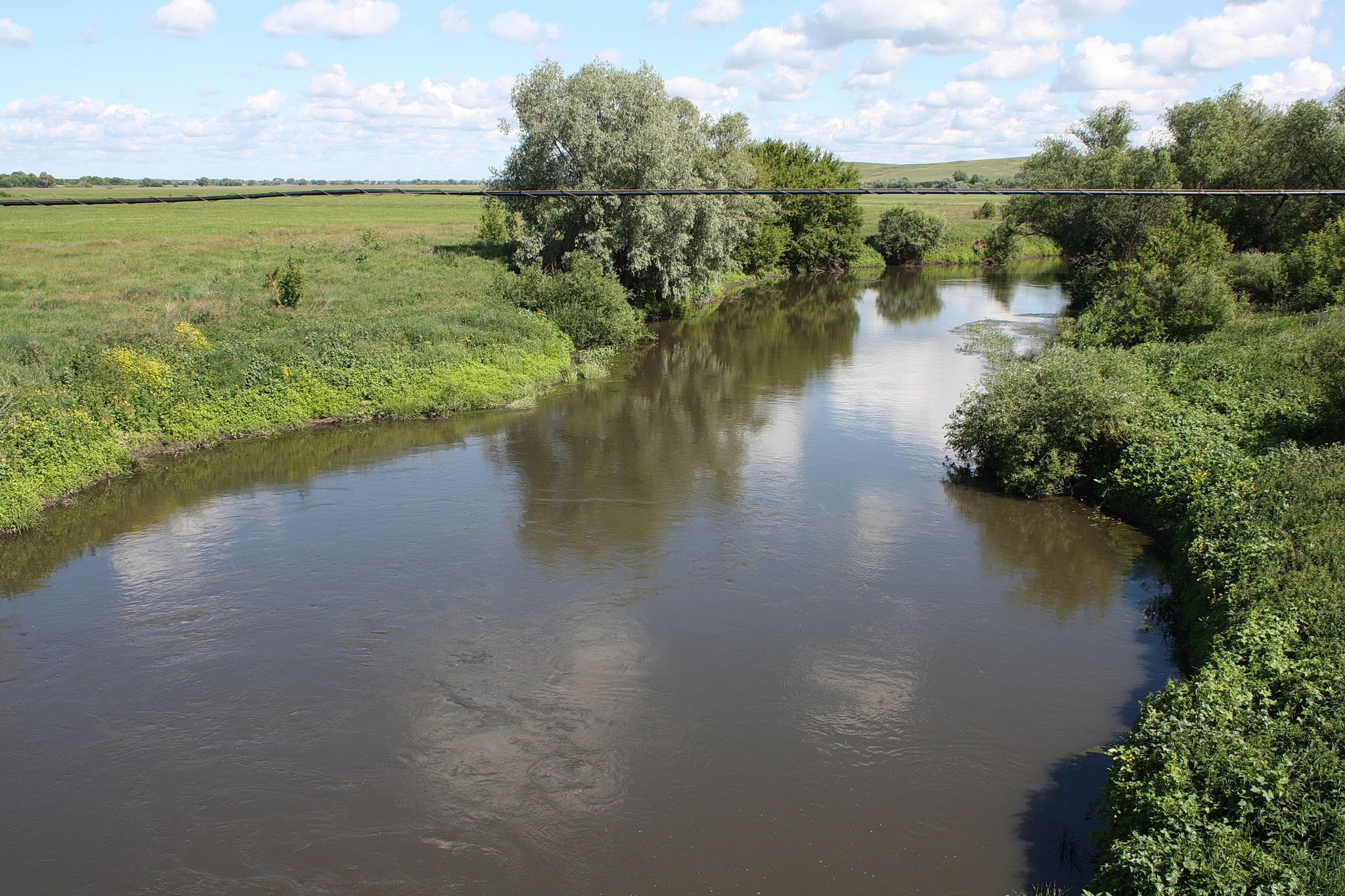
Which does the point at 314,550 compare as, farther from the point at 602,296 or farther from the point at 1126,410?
the point at 602,296

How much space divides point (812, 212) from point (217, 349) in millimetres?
42219

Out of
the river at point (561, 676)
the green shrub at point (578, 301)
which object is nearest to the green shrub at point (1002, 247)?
the green shrub at point (578, 301)

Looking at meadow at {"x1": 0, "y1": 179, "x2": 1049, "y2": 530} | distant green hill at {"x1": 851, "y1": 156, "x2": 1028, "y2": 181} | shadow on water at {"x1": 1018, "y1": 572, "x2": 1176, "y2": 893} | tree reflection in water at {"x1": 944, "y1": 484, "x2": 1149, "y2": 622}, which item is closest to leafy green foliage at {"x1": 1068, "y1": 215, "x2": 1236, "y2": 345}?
tree reflection in water at {"x1": 944, "y1": 484, "x2": 1149, "y2": 622}

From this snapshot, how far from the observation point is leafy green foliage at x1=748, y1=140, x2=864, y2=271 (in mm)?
54125

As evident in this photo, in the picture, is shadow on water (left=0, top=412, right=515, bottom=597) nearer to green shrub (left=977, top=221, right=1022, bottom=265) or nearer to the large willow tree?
the large willow tree

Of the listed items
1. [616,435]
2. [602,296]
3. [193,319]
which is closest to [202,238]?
[193,319]

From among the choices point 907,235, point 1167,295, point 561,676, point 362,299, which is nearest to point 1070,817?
point 561,676

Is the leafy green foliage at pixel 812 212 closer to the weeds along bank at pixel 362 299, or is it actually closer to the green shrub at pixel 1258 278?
the weeds along bank at pixel 362 299

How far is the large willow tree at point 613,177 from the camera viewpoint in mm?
31688

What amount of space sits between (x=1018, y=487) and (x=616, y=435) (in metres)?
9.03

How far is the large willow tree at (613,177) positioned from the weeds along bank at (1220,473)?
1305 centimetres

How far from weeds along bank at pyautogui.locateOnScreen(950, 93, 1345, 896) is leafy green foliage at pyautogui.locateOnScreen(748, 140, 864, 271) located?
813 inches

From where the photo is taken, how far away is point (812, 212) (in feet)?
185

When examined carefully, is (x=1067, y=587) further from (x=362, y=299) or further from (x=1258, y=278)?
(x=362, y=299)
